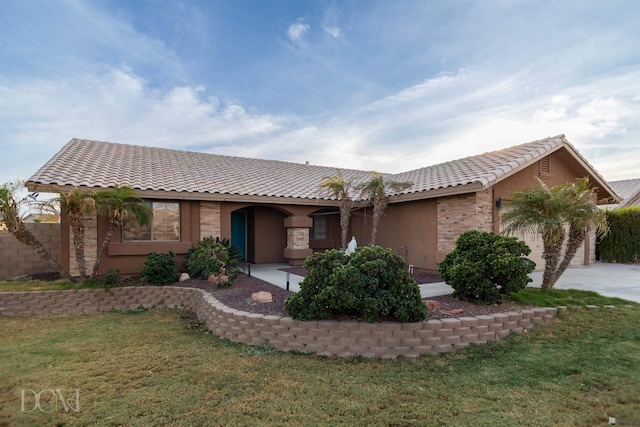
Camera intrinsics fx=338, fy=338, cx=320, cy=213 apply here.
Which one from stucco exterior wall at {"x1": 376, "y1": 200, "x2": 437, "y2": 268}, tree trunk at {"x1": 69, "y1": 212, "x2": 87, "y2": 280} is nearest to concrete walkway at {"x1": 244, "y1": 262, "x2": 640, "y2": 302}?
stucco exterior wall at {"x1": 376, "y1": 200, "x2": 437, "y2": 268}

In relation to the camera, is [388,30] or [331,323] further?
[388,30]

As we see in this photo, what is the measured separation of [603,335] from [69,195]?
11.8 metres

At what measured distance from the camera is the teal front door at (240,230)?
14891mm

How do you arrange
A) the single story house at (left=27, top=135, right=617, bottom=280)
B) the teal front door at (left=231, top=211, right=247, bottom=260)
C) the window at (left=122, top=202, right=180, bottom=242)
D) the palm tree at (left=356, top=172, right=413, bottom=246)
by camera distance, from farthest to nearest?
the teal front door at (left=231, top=211, right=247, bottom=260)
the palm tree at (left=356, top=172, right=413, bottom=246)
the window at (left=122, top=202, right=180, bottom=242)
the single story house at (left=27, top=135, right=617, bottom=280)

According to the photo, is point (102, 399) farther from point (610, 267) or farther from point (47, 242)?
point (610, 267)

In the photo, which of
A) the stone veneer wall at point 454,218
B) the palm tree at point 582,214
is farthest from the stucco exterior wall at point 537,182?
the palm tree at point 582,214

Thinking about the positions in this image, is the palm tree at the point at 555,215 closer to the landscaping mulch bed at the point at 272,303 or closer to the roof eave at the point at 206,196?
the landscaping mulch bed at the point at 272,303

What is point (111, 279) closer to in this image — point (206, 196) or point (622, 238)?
point (206, 196)

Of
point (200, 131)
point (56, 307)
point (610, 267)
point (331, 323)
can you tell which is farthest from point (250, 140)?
point (610, 267)

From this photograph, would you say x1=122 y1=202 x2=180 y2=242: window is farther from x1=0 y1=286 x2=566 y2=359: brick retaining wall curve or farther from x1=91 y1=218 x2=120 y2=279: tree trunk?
x1=0 y1=286 x2=566 y2=359: brick retaining wall curve

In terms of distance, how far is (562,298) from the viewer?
7.55m

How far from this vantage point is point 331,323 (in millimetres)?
5453

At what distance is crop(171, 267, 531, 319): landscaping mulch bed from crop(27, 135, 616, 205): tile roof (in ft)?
11.8

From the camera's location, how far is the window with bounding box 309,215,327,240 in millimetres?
15984
